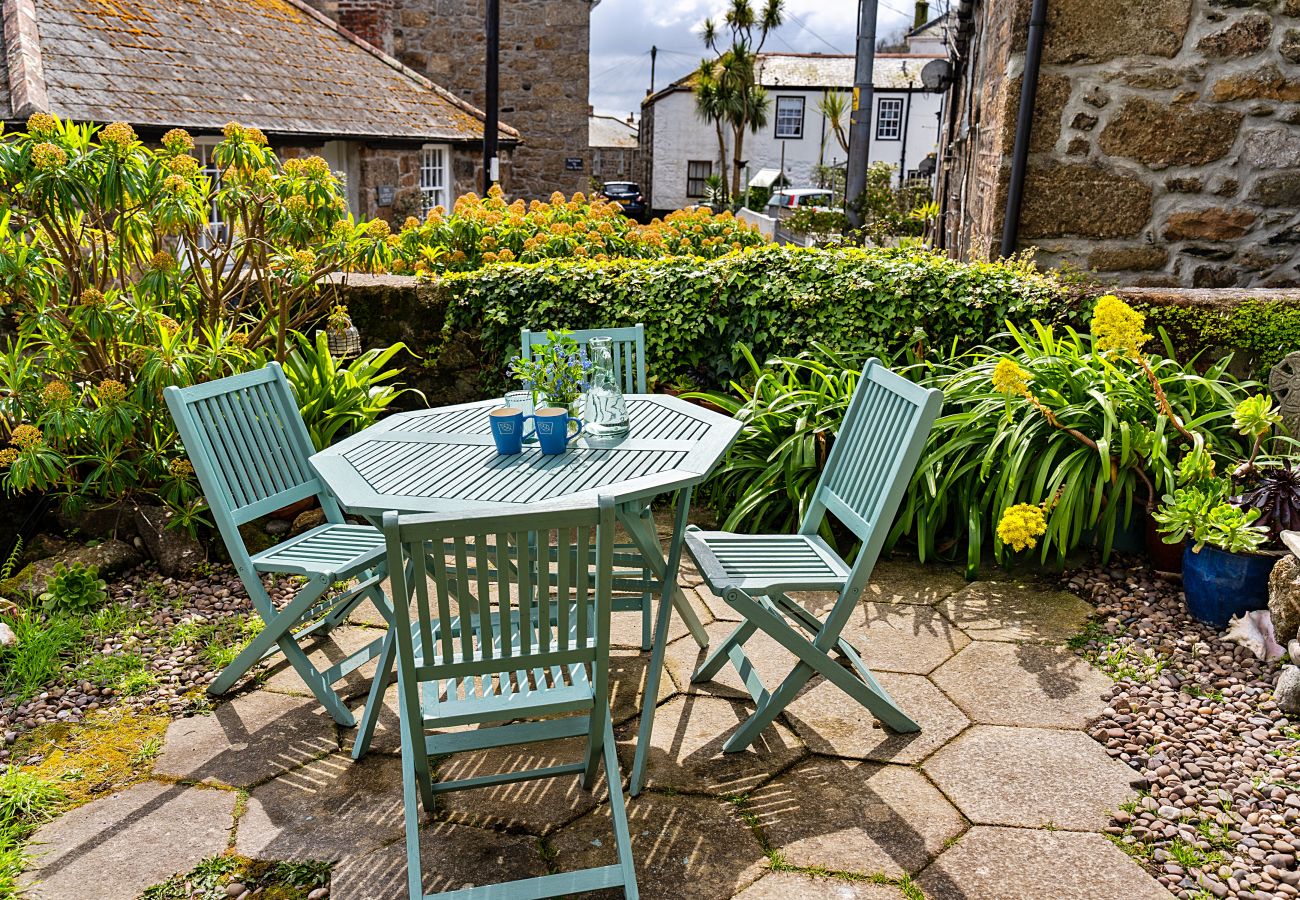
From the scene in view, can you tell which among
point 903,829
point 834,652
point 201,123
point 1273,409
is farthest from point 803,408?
point 201,123

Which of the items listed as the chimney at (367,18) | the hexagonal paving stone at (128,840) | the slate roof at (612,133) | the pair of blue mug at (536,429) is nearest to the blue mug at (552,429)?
the pair of blue mug at (536,429)

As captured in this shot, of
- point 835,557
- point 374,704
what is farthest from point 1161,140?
point 374,704

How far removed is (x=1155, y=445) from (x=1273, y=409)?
0.67 metres

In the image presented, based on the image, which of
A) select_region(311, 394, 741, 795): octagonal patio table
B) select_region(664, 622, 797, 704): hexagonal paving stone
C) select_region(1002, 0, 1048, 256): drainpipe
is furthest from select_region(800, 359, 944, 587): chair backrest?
select_region(1002, 0, 1048, 256): drainpipe

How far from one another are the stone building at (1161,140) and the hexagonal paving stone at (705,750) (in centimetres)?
365

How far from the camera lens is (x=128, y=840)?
256 centimetres

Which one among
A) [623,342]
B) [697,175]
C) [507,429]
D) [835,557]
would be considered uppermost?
[697,175]

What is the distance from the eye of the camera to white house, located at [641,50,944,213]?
34969 millimetres

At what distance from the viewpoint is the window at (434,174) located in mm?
13781

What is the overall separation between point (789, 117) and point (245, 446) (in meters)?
34.9

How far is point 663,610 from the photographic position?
9.83 ft

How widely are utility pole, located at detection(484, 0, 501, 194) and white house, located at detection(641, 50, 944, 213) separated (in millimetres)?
24480

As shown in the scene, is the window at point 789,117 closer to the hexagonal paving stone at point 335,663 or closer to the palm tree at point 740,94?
the palm tree at point 740,94

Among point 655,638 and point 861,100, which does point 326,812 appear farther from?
point 861,100
